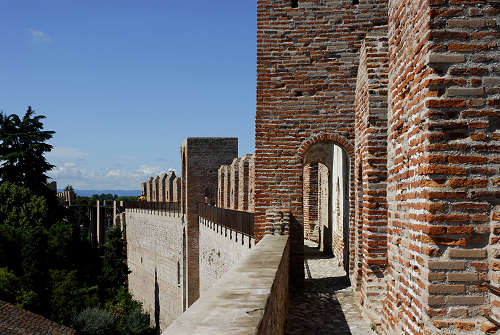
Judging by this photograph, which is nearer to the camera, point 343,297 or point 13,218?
point 343,297

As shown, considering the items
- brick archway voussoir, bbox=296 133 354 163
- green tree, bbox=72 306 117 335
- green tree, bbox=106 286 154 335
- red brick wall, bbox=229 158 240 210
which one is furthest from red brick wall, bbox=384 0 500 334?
green tree, bbox=106 286 154 335

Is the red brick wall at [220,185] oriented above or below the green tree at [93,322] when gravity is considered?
above

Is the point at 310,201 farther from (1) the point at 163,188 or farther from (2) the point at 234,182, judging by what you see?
(1) the point at 163,188

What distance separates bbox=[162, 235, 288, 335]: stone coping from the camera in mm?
2666

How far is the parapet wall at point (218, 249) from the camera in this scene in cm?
1370

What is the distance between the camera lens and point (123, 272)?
3425 centimetres

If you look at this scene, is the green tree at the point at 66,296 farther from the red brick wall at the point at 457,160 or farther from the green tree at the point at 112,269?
the red brick wall at the point at 457,160

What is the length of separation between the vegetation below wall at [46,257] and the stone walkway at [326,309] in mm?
17060

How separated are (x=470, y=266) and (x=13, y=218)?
3355cm

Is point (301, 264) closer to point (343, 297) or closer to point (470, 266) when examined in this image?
point (343, 297)

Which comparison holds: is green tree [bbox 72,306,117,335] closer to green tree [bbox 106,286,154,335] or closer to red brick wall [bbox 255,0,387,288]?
green tree [bbox 106,286,154,335]

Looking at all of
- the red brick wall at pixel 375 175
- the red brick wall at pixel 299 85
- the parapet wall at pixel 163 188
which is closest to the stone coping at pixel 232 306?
the red brick wall at pixel 375 175

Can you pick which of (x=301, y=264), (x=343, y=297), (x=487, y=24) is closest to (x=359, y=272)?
(x=343, y=297)

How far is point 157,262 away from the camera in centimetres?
2959
